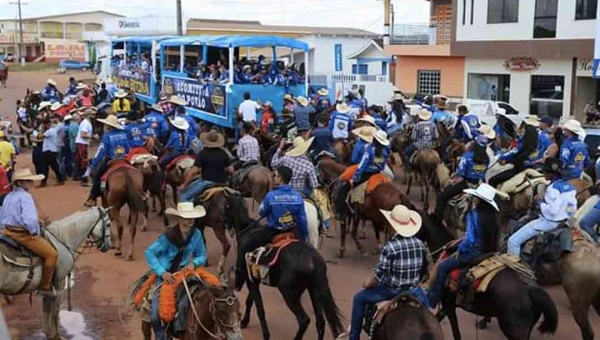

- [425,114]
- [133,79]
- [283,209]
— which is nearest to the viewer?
[283,209]

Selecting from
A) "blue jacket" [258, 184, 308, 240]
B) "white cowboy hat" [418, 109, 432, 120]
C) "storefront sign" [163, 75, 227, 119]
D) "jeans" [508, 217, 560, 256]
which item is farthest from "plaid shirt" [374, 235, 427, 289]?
"storefront sign" [163, 75, 227, 119]

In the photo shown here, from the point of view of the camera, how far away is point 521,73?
2827 cm

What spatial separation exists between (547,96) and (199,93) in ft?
45.7

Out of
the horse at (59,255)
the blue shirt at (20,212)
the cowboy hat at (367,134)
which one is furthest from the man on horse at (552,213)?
the blue shirt at (20,212)

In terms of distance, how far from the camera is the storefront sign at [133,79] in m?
26.2

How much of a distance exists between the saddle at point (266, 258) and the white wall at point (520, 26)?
20.5m

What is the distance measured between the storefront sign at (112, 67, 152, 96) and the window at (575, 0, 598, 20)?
1542 cm

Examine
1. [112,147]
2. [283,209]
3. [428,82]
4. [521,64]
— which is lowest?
[283,209]

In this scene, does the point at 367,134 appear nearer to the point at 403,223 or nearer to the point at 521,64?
the point at 403,223

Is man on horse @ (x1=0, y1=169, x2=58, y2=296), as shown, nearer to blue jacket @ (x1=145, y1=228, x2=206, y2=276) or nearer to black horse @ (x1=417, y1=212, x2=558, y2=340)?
blue jacket @ (x1=145, y1=228, x2=206, y2=276)

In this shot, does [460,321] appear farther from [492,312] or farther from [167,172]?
[167,172]

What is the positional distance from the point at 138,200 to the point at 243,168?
6.78ft

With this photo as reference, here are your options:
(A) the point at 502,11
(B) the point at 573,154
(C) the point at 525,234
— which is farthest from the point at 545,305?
(A) the point at 502,11

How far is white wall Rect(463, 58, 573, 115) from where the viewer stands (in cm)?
2658
